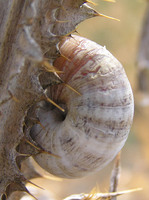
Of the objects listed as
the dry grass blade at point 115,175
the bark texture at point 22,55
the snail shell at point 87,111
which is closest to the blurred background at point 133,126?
the dry grass blade at point 115,175

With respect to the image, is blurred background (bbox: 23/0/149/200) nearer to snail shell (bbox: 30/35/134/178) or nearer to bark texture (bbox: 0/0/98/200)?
snail shell (bbox: 30/35/134/178)

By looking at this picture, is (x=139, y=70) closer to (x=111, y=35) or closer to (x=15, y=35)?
(x=111, y=35)

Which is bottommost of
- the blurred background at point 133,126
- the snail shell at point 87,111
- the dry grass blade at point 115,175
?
the blurred background at point 133,126

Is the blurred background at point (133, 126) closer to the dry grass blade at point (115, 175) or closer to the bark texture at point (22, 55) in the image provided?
the dry grass blade at point (115, 175)

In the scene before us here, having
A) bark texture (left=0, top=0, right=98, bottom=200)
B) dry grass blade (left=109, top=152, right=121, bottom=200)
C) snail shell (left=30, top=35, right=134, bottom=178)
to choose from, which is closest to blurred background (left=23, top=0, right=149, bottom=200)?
dry grass blade (left=109, top=152, right=121, bottom=200)

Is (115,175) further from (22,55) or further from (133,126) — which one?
(133,126)

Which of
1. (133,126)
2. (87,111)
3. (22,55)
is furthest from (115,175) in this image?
(133,126)

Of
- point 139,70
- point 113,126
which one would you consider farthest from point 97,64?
point 139,70
